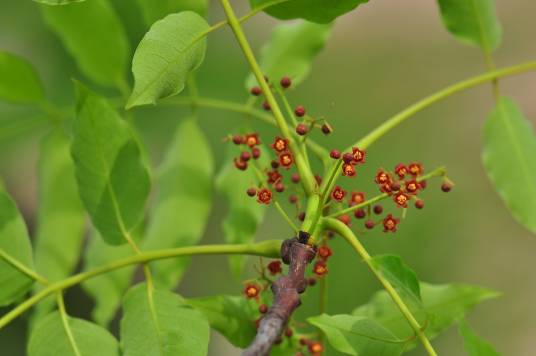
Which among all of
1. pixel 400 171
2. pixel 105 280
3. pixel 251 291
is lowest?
pixel 105 280

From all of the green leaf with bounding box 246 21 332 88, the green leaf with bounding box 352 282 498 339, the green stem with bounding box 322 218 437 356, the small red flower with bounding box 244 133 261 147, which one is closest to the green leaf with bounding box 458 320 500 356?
the green stem with bounding box 322 218 437 356

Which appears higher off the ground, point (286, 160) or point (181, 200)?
point (286, 160)

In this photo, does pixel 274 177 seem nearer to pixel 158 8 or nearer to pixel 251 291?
pixel 251 291

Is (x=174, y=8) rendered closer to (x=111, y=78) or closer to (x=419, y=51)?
(x=111, y=78)

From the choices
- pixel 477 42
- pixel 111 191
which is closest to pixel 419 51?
pixel 477 42

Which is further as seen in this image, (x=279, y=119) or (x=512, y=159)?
(x=512, y=159)

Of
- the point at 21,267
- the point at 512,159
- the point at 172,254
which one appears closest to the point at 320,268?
the point at 172,254

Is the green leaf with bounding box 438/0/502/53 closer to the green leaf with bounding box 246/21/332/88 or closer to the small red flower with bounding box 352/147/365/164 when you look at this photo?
the green leaf with bounding box 246/21/332/88
